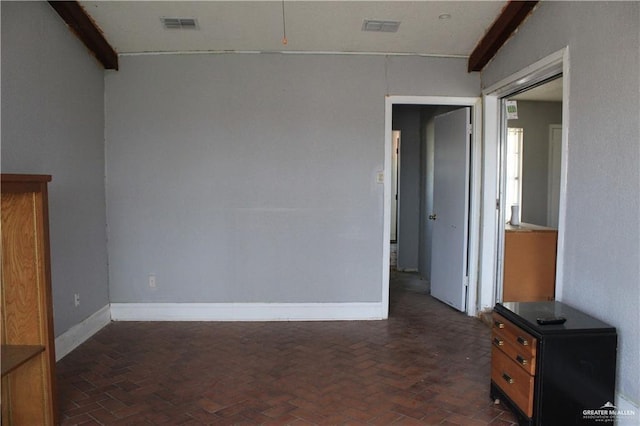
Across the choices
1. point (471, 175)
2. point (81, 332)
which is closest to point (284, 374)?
point (81, 332)

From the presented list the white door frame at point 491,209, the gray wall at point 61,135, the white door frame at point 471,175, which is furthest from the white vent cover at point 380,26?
the gray wall at point 61,135

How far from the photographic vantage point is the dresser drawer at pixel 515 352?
218 cm

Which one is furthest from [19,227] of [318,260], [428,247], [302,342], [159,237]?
[428,247]

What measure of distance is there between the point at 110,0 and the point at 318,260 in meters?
2.88

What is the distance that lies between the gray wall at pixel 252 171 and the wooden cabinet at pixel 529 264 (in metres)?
1.30

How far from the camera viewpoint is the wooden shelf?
6.36ft

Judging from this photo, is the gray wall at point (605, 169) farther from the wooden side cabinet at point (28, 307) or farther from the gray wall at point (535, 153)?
the gray wall at point (535, 153)

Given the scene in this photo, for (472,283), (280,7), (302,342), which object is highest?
(280,7)

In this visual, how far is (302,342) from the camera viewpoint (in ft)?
11.8

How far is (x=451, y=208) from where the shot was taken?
179 inches

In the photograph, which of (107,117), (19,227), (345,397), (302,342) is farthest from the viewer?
(107,117)

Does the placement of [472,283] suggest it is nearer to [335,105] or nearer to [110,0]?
[335,105]

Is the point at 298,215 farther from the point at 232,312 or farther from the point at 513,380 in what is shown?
the point at 513,380

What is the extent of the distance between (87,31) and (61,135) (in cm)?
95
